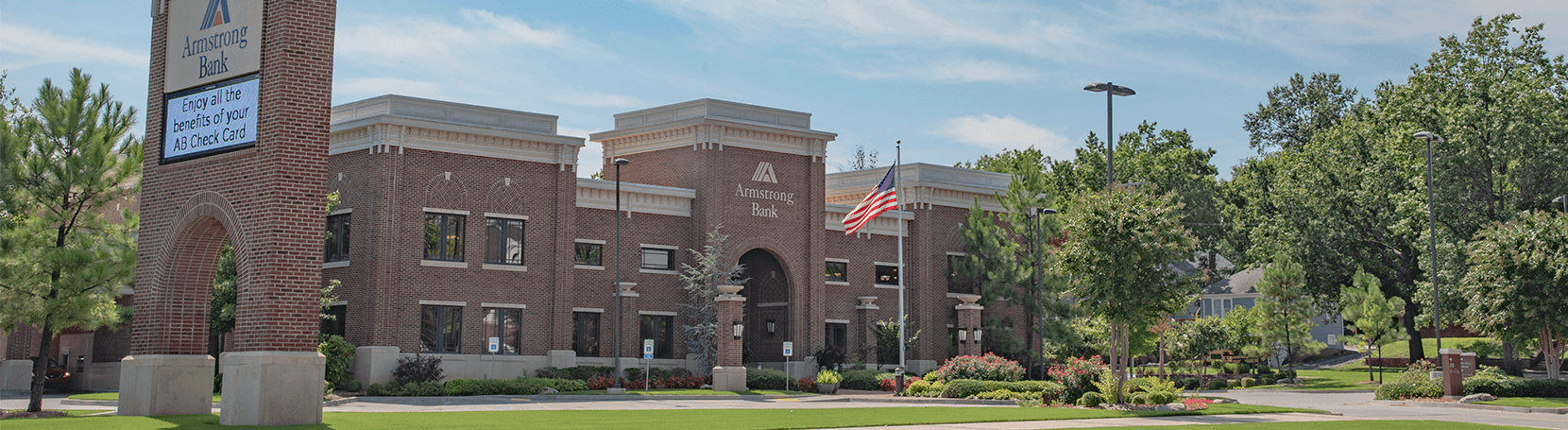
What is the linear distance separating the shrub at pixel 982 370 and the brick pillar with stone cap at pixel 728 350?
7.06m

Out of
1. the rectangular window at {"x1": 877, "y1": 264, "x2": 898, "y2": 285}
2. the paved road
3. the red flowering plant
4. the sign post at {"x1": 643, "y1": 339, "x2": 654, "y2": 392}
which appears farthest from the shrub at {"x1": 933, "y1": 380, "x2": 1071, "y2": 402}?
the rectangular window at {"x1": 877, "y1": 264, "x2": 898, "y2": 285}

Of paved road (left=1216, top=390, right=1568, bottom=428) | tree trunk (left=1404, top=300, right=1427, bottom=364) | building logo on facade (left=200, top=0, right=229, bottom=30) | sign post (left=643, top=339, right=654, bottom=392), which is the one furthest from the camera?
tree trunk (left=1404, top=300, right=1427, bottom=364)

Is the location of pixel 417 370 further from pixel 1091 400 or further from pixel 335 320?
pixel 1091 400

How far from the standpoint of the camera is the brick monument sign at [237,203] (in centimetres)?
2441

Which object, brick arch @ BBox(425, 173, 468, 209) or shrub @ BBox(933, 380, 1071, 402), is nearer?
shrub @ BBox(933, 380, 1071, 402)

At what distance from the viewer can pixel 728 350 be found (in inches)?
1828

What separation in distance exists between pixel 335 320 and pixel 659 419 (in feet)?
71.2

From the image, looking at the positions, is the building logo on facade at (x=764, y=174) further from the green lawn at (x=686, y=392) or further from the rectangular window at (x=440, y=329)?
the rectangular window at (x=440, y=329)

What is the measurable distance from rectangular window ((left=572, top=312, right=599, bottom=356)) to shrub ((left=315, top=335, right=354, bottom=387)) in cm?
840

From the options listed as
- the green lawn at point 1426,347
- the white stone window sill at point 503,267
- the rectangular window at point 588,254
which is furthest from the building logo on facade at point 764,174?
the green lawn at point 1426,347

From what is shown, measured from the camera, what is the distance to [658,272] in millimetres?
50531

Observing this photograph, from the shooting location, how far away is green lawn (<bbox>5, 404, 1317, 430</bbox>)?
24.0 m

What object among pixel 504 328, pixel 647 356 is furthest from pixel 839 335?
pixel 504 328

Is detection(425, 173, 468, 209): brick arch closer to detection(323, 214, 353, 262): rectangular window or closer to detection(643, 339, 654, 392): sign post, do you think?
detection(323, 214, 353, 262): rectangular window
